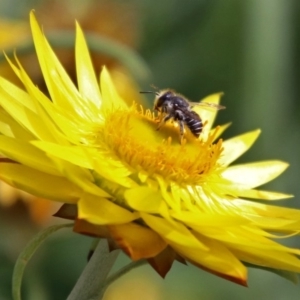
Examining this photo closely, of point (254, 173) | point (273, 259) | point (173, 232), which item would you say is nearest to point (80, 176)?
point (173, 232)

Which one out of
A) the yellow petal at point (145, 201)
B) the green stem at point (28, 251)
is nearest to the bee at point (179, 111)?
the yellow petal at point (145, 201)

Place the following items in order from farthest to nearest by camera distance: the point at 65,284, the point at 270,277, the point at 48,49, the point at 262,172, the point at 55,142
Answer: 1. the point at 270,277
2. the point at 65,284
3. the point at 262,172
4. the point at 48,49
5. the point at 55,142

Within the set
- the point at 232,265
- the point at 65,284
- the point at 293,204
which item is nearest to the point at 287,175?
the point at 293,204

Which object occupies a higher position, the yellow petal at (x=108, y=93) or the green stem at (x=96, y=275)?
the yellow petal at (x=108, y=93)

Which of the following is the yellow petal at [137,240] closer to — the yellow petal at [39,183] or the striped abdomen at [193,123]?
the yellow petal at [39,183]

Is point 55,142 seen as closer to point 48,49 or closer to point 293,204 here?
point 48,49

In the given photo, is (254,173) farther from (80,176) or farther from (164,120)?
(80,176)
